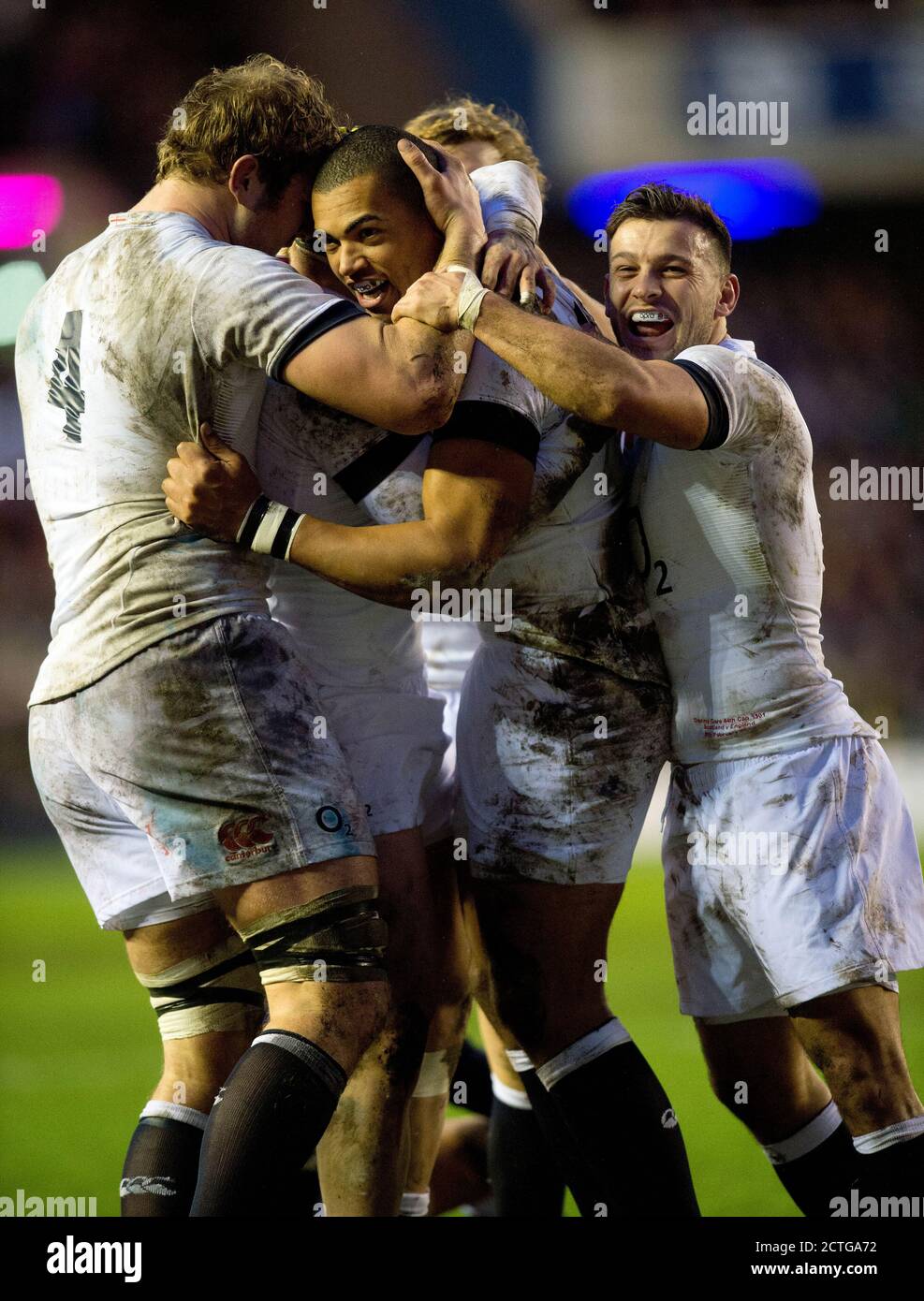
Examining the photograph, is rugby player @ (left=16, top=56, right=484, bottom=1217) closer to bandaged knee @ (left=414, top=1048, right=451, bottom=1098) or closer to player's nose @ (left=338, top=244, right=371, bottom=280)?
player's nose @ (left=338, top=244, right=371, bottom=280)

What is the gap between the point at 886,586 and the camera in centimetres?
933

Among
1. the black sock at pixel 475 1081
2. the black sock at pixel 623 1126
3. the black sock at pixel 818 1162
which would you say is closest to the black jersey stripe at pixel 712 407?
the black sock at pixel 623 1126

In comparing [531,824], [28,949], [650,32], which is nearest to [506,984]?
→ [531,824]

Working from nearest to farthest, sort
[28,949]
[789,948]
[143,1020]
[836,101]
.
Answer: [789,948] → [836,101] → [143,1020] → [28,949]

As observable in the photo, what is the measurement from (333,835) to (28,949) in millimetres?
7152

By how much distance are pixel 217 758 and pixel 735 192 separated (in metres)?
3.32

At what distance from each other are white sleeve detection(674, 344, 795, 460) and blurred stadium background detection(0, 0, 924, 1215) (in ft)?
3.59

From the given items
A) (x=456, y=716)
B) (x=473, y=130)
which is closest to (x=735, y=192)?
(x=473, y=130)

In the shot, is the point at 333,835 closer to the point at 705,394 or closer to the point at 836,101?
the point at 705,394

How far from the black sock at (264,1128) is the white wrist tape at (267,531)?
2.84ft

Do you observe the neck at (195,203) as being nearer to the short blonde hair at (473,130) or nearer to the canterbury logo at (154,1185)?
the short blonde hair at (473,130)

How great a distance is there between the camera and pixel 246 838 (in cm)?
246

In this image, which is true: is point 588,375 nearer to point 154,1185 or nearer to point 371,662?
point 371,662

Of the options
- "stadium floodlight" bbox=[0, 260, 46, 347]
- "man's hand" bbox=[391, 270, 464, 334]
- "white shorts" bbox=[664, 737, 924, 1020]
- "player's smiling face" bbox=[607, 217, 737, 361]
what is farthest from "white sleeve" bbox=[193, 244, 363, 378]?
"stadium floodlight" bbox=[0, 260, 46, 347]
